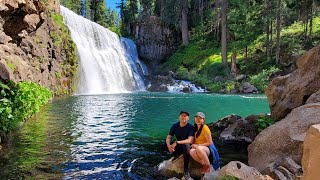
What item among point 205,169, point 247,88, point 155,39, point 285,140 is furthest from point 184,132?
point 155,39

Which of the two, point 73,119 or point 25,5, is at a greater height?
point 25,5

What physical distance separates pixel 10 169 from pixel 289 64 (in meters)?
37.6

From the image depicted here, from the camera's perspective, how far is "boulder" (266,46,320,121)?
34.8ft

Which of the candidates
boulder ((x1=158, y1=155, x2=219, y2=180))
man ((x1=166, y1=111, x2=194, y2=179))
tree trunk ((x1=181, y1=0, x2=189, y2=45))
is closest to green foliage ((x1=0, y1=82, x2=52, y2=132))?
boulder ((x1=158, y1=155, x2=219, y2=180))

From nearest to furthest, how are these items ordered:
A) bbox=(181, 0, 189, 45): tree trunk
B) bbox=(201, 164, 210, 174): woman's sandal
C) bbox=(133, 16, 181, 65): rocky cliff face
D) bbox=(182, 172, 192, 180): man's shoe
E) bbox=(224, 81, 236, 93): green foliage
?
bbox=(182, 172, 192, 180): man's shoe < bbox=(201, 164, 210, 174): woman's sandal < bbox=(224, 81, 236, 93): green foliage < bbox=(181, 0, 189, 45): tree trunk < bbox=(133, 16, 181, 65): rocky cliff face

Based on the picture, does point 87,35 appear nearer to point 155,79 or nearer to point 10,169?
point 155,79

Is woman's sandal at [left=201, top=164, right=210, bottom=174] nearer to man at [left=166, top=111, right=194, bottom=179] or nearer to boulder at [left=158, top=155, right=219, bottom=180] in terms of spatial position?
boulder at [left=158, top=155, right=219, bottom=180]

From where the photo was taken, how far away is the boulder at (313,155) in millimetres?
2833

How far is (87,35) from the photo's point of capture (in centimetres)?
4616

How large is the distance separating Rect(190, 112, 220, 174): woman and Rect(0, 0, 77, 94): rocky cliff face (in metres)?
8.13

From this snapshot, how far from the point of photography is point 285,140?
781 cm

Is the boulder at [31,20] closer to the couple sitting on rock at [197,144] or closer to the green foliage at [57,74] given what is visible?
the green foliage at [57,74]

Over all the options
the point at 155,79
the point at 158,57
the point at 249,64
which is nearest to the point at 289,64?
the point at 249,64

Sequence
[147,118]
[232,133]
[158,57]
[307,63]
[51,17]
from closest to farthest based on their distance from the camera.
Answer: [307,63] → [232,133] → [147,118] → [51,17] → [158,57]
